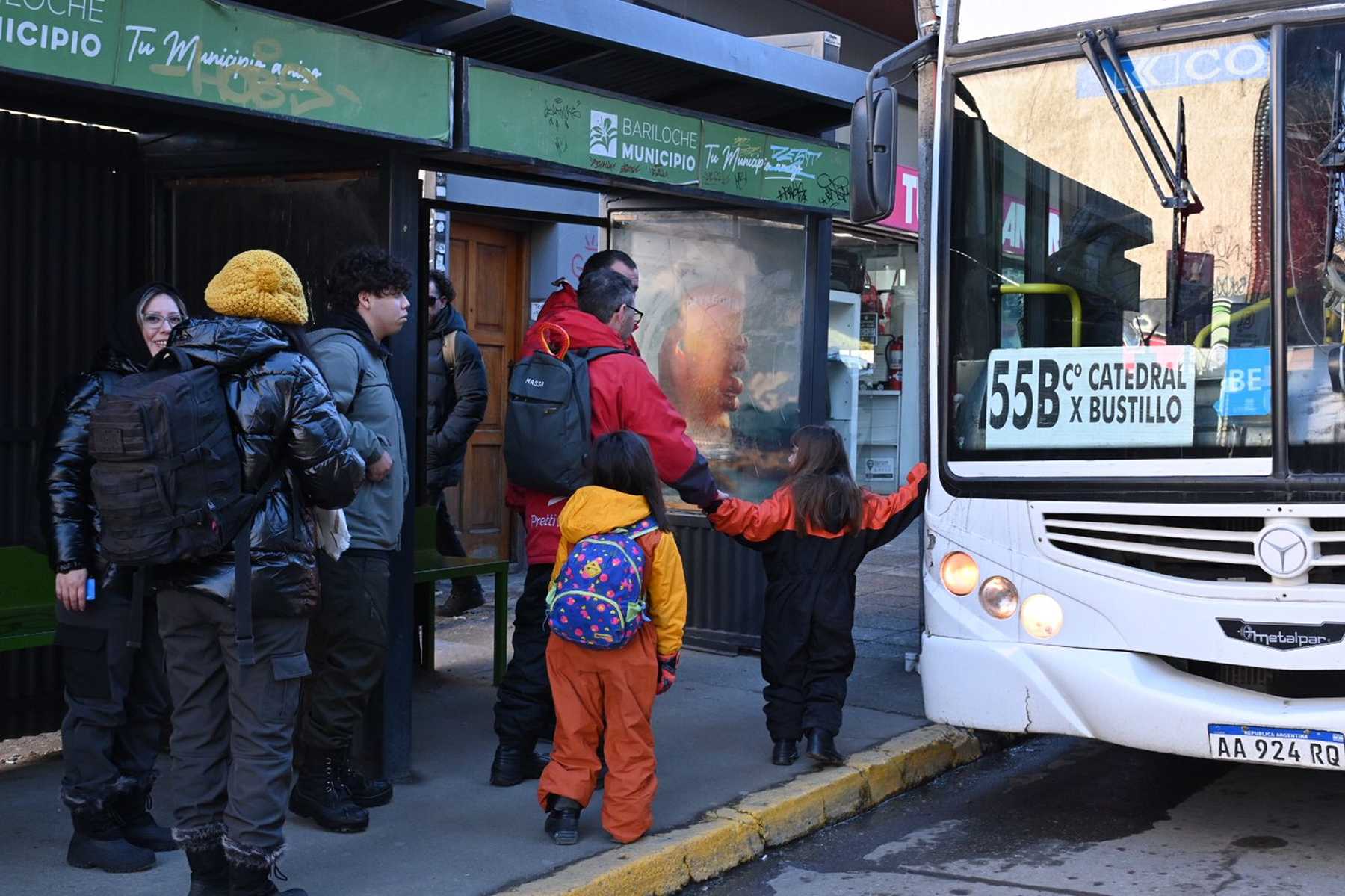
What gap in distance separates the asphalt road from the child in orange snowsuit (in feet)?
1.42

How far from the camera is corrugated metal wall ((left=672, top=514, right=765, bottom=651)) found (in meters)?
7.65

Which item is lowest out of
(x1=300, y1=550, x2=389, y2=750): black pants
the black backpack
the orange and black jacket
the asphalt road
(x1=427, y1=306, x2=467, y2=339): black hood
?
the asphalt road

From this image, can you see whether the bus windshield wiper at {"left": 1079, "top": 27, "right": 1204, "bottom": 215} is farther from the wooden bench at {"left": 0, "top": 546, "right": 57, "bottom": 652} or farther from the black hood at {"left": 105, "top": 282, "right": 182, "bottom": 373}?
the wooden bench at {"left": 0, "top": 546, "right": 57, "bottom": 652}

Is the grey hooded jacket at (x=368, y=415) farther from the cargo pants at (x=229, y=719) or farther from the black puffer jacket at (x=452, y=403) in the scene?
the black puffer jacket at (x=452, y=403)

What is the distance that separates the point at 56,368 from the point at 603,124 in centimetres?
231

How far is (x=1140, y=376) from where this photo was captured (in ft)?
16.1

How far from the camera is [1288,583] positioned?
4.55m

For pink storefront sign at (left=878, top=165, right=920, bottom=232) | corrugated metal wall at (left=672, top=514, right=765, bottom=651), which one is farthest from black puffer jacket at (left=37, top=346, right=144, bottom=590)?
pink storefront sign at (left=878, top=165, right=920, bottom=232)

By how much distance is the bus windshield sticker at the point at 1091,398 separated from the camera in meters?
4.84

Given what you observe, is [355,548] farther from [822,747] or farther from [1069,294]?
[1069,294]

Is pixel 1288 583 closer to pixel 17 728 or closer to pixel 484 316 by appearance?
pixel 17 728

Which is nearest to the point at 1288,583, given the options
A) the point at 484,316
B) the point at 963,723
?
the point at 963,723

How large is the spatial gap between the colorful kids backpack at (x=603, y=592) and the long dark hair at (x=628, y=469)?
0.35 ft

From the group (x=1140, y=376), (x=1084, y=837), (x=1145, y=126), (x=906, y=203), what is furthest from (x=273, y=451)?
(x=906, y=203)
